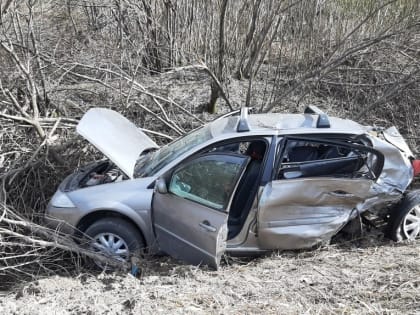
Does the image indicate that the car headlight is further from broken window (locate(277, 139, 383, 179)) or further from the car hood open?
broken window (locate(277, 139, 383, 179))

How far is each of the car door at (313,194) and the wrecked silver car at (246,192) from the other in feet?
0.04

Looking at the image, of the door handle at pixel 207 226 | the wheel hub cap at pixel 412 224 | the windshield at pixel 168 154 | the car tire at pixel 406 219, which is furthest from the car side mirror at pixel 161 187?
the wheel hub cap at pixel 412 224

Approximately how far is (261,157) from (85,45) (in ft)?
19.0

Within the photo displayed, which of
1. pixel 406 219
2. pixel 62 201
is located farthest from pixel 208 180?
pixel 406 219

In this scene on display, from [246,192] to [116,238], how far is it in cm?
153

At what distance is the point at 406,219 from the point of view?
222 inches

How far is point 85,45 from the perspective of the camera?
32.2ft

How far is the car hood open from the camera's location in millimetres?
5312

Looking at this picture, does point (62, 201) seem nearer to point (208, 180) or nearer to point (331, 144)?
point (208, 180)

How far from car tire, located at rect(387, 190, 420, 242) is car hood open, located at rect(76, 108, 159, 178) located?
119 inches

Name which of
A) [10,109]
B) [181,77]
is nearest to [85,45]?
Answer: [181,77]

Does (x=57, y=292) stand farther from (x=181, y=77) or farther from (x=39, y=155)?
(x=181, y=77)

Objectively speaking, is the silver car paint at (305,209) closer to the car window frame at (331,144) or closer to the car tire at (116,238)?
the car window frame at (331,144)

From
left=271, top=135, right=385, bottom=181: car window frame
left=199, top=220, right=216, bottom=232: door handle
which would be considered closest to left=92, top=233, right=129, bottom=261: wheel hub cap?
left=199, top=220, right=216, bottom=232: door handle
